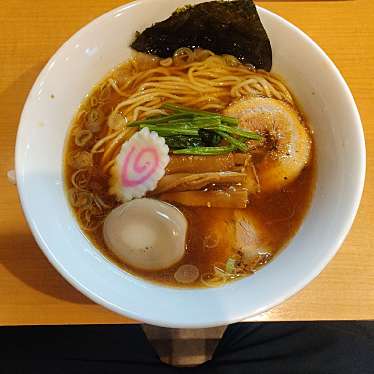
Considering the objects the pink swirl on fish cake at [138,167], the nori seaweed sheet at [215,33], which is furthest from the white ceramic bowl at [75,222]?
the pink swirl on fish cake at [138,167]

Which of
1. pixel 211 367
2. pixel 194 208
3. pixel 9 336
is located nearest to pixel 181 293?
pixel 194 208

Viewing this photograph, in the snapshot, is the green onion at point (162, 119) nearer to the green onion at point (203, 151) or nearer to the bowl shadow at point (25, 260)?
the green onion at point (203, 151)

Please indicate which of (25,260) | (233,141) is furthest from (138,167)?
(25,260)

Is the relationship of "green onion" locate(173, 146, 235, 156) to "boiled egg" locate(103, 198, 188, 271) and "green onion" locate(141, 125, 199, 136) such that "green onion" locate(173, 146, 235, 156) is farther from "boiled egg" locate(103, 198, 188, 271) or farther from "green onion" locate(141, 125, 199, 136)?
"boiled egg" locate(103, 198, 188, 271)

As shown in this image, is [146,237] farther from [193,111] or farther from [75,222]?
[193,111]

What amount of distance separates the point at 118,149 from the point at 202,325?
52 cm

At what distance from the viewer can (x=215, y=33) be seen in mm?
1309

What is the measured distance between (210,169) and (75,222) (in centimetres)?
36

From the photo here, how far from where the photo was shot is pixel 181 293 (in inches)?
41.6

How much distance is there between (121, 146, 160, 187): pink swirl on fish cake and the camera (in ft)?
3.91

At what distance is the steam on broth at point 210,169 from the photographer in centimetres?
115

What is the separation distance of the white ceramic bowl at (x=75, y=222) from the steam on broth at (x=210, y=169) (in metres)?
0.04

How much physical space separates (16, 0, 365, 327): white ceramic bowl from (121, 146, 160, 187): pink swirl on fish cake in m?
0.17

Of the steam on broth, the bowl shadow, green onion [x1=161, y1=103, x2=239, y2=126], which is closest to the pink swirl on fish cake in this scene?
the steam on broth
